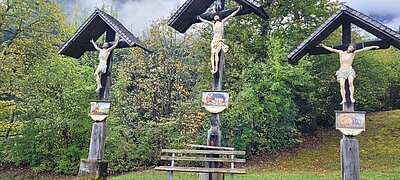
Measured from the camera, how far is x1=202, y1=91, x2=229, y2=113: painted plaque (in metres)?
7.24

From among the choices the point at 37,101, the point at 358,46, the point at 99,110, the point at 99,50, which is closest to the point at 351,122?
the point at 358,46

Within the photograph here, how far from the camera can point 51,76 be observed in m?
14.5

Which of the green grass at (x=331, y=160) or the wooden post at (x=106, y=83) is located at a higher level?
the wooden post at (x=106, y=83)

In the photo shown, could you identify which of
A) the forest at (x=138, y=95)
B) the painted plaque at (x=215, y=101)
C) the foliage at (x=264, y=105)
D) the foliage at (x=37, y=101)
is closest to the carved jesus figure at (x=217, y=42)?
the painted plaque at (x=215, y=101)

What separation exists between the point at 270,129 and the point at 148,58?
6.74 meters

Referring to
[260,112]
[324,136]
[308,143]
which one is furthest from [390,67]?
[260,112]

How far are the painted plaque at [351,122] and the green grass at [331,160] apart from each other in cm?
519

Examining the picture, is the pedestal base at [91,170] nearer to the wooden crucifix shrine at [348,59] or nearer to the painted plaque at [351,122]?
the wooden crucifix shrine at [348,59]

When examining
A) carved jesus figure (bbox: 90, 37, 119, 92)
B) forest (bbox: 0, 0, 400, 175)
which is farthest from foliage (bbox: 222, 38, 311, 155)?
carved jesus figure (bbox: 90, 37, 119, 92)

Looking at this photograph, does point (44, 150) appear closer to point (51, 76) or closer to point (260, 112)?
point (51, 76)

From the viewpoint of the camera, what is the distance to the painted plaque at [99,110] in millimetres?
7914

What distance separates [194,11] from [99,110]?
11.0ft

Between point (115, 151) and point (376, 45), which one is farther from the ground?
point (376, 45)

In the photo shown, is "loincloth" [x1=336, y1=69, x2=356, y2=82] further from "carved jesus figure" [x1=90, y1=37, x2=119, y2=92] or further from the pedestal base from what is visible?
the pedestal base
